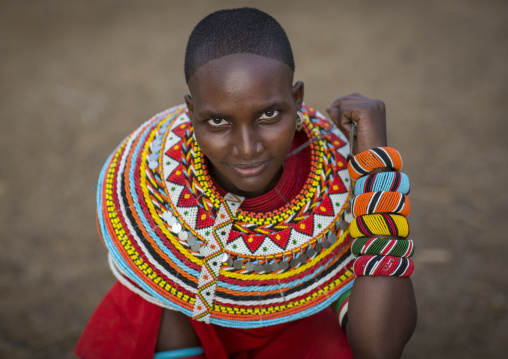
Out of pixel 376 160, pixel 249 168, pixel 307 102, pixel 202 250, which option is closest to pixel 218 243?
pixel 202 250

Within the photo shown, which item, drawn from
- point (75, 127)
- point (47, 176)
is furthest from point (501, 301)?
point (75, 127)

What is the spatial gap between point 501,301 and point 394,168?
173cm

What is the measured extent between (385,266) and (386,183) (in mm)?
278

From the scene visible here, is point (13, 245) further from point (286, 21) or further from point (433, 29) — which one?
point (433, 29)

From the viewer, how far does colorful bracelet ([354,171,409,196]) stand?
160cm

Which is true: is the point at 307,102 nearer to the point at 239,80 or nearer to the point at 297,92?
the point at 297,92

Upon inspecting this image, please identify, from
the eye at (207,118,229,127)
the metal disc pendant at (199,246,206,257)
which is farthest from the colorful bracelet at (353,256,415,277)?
the eye at (207,118,229,127)

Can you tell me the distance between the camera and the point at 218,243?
5.46 feet

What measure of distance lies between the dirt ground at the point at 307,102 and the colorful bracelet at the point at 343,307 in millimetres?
1110

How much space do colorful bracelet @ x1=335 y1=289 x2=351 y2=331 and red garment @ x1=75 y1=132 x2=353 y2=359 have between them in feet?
0.18

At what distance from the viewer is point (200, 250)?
1.66 m

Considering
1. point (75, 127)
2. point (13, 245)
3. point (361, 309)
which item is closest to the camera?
point (361, 309)

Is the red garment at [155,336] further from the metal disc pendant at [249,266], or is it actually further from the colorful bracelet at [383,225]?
the colorful bracelet at [383,225]

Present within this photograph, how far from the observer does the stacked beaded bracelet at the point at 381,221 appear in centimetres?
155
